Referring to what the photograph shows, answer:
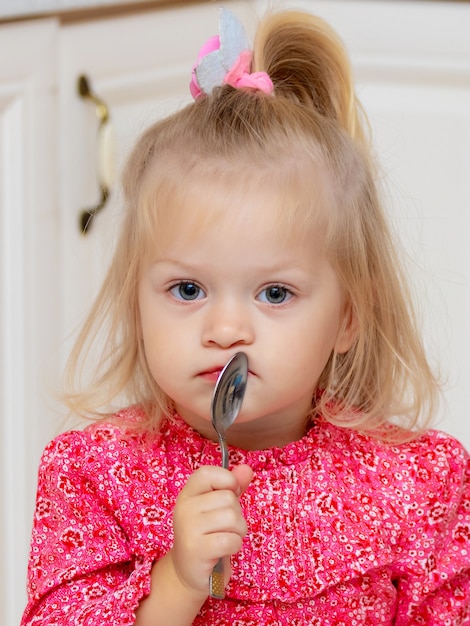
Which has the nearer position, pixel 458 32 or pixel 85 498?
pixel 85 498

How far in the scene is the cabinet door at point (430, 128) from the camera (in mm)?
1582

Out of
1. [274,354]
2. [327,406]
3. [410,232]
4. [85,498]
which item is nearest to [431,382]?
[327,406]

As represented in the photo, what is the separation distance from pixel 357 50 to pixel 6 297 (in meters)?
0.61

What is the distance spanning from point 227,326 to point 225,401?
6cm

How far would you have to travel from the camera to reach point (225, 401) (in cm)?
91

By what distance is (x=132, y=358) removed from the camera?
3.58ft

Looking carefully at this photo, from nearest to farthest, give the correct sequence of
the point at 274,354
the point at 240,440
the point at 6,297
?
the point at 274,354 → the point at 240,440 → the point at 6,297

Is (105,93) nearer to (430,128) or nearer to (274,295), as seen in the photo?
(430,128)

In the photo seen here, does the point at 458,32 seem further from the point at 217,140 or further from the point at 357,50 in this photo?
the point at 217,140

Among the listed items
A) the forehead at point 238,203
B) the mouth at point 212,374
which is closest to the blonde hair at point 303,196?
the forehead at point 238,203

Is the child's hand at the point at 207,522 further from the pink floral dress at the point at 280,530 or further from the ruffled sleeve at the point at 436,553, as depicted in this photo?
the ruffled sleeve at the point at 436,553

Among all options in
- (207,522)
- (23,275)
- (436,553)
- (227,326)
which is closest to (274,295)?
(227,326)

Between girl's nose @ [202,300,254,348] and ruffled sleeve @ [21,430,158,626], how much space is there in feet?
0.59

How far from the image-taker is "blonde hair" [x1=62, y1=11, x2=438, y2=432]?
38.5 inches
